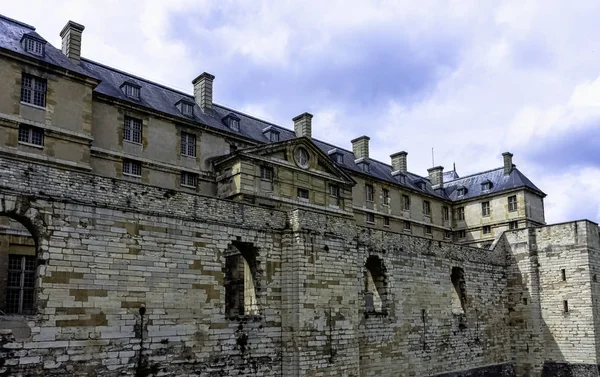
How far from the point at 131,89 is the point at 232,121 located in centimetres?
564

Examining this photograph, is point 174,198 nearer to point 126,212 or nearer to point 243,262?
point 126,212

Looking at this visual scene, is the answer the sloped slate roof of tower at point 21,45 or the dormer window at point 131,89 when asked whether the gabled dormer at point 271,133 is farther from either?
the sloped slate roof of tower at point 21,45

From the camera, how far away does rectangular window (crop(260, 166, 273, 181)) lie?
26472 millimetres

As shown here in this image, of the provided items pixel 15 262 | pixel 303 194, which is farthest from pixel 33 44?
pixel 303 194

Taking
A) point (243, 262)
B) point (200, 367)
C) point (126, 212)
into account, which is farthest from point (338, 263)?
point (126, 212)

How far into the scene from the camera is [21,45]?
840 inches

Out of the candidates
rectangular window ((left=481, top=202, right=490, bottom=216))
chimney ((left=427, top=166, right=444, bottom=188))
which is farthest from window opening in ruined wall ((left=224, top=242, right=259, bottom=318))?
chimney ((left=427, top=166, right=444, bottom=188))

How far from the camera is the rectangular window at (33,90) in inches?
825

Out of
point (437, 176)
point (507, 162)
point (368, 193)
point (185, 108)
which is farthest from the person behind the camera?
point (437, 176)

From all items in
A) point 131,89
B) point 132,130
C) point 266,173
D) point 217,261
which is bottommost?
point 217,261

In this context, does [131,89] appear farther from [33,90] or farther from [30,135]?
[30,135]

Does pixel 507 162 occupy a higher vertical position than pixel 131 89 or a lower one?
higher

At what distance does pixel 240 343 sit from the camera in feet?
49.9

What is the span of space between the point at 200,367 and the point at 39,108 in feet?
41.5
